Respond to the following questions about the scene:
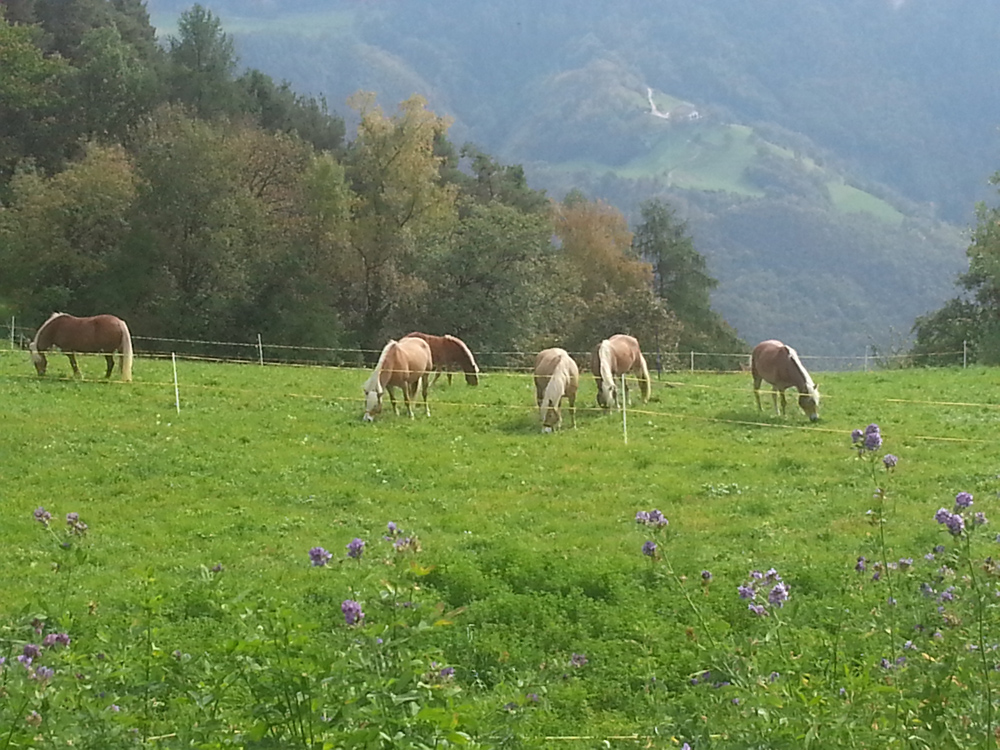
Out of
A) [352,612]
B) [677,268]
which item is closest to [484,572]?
[352,612]

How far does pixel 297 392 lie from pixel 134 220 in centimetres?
1827

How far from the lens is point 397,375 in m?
18.1

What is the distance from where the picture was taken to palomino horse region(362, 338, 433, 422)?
693 inches

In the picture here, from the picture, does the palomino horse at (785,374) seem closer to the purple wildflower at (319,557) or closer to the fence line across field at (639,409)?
the fence line across field at (639,409)

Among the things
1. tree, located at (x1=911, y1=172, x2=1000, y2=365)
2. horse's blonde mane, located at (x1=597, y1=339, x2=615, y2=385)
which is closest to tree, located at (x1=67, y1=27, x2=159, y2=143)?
horse's blonde mane, located at (x1=597, y1=339, x2=615, y2=385)

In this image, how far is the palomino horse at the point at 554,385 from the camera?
16688 millimetres

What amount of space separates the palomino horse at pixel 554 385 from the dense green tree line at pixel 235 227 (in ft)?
67.2

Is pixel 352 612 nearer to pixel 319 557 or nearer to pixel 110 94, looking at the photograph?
pixel 319 557

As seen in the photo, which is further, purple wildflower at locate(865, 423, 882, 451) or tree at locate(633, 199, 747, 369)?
tree at locate(633, 199, 747, 369)

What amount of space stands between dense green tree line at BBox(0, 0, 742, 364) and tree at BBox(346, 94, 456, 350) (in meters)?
0.08

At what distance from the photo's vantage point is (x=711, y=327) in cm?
6488

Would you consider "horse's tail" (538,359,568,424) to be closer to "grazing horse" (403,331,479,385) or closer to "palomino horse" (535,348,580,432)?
"palomino horse" (535,348,580,432)

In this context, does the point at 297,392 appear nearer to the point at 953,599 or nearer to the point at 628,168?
the point at 953,599

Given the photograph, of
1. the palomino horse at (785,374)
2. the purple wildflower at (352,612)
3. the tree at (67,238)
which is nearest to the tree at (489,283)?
the tree at (67,238)
